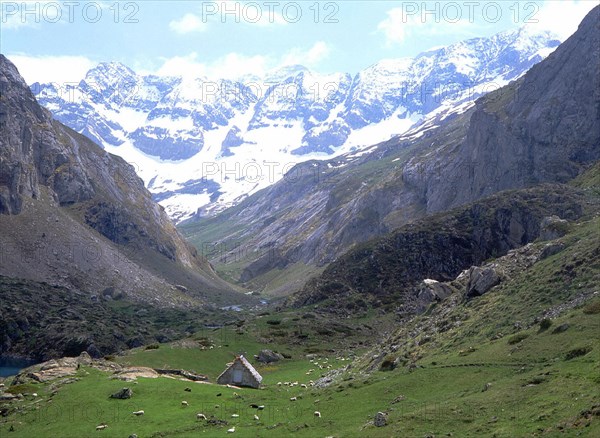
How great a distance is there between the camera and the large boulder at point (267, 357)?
9156cm

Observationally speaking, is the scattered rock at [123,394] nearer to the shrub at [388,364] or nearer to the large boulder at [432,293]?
the shrub at [388,364]

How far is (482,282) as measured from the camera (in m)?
71.9

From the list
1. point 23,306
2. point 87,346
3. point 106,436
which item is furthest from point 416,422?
point 23,306

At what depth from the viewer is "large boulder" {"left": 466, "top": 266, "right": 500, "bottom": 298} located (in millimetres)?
71500

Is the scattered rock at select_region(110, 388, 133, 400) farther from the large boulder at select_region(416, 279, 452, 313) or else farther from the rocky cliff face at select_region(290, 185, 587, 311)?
the rocky cliff face at select_region(290, 185, 587, 311)

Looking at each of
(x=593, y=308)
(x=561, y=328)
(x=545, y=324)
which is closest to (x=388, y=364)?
(x=545, y=324)

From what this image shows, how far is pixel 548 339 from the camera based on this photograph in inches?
1885

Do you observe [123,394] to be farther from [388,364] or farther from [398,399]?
[388,364]

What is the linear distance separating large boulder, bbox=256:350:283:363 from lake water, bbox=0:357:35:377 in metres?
53.9

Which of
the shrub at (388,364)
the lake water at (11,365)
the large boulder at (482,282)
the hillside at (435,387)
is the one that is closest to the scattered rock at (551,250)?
the hillside at (435,387)

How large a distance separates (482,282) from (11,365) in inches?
3922

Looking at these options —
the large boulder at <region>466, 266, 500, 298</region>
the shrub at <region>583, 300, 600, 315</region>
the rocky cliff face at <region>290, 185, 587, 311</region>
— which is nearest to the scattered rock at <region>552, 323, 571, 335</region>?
the shrub at <region>583, 300, 600, 315</region>

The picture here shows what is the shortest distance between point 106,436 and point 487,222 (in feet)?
406

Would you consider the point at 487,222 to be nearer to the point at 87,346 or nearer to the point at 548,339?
the point at 87,346
